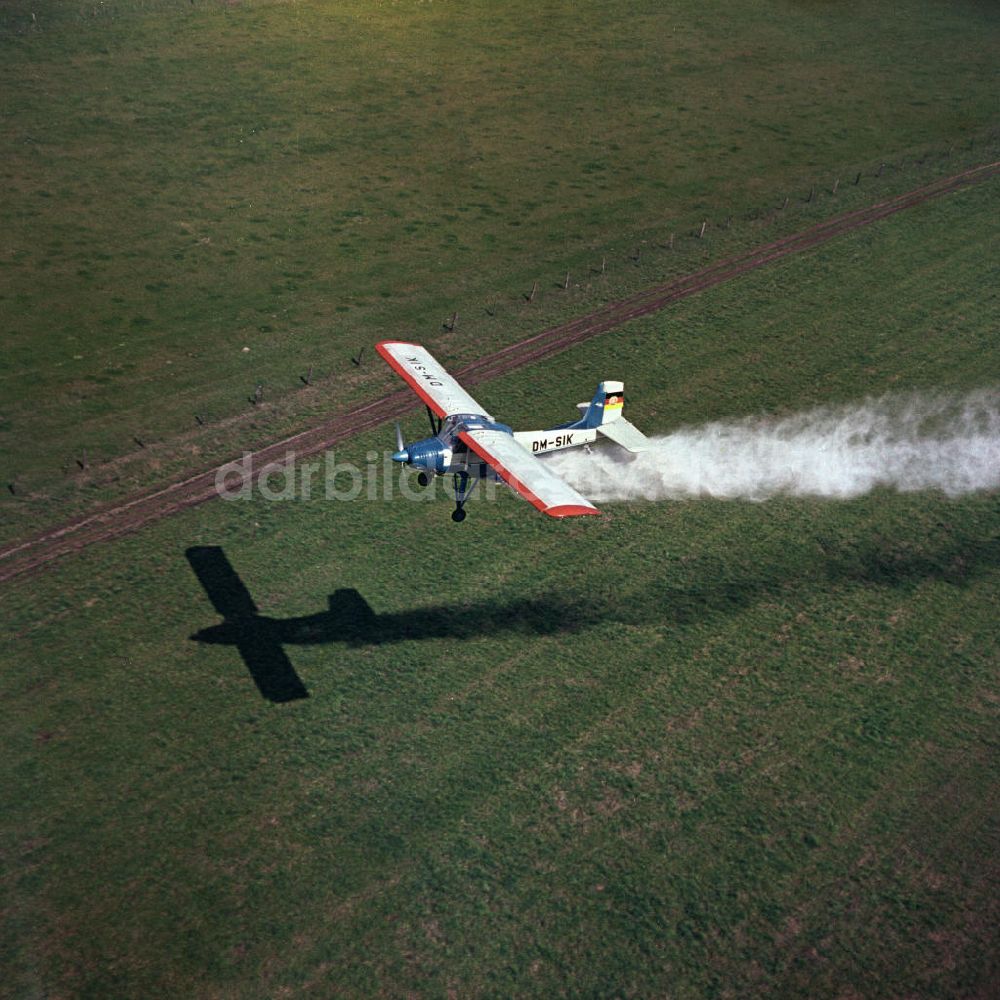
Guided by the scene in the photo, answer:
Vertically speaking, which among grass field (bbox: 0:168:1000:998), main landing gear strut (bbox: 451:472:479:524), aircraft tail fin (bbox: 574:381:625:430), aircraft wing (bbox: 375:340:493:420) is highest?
aircraft wing (bbox: 375:340:493:420)

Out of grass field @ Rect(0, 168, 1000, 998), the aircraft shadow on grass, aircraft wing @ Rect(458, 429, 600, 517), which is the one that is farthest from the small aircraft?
the aircraft shadow on grass

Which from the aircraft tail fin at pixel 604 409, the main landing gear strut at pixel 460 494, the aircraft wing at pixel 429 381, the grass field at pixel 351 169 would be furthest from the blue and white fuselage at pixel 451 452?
the grass field at pixel 351 169

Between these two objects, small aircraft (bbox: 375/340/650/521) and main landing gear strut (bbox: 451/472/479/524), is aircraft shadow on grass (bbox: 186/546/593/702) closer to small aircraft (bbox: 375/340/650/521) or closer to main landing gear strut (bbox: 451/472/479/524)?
small aircraft (bbox: 375/340/650/521)

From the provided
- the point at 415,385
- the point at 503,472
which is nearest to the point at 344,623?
the point at 503,472

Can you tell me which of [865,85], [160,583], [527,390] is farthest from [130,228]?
[865,85]

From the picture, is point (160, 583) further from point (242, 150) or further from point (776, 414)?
point (242, 150)

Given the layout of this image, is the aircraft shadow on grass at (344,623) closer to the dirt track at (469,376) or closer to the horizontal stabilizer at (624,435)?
the dirt track at (469,376)
